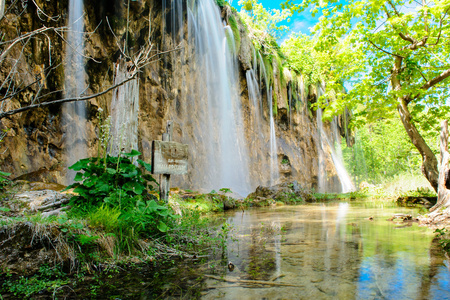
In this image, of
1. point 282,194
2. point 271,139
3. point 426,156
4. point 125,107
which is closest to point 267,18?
point 271,139

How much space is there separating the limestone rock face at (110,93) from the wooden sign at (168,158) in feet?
4.49

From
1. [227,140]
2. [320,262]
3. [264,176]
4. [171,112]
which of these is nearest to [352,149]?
[264,176]

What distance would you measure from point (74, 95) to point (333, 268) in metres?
10.6

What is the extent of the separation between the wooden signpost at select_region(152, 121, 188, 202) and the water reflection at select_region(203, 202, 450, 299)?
58.0 inches

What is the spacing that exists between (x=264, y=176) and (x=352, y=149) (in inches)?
708

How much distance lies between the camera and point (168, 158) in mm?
4645

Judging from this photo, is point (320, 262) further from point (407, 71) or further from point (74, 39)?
point (74, 39)

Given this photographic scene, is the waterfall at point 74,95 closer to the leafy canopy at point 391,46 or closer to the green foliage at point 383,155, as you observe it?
the leafy canopy at point 391,46

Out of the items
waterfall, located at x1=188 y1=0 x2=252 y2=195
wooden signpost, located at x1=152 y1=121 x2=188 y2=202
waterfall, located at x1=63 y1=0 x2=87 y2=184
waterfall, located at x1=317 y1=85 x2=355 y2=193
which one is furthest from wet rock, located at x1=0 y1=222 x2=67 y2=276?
waterfall, located at x1=317 y1=85 x2=355 y2=193

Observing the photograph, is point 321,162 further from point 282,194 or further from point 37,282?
point 37,282

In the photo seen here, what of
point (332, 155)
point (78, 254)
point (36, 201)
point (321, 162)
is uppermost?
point (332, 155)

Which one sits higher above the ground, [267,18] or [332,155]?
[267,18]

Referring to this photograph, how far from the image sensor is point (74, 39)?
10617 mm

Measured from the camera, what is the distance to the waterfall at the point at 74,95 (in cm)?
1041
